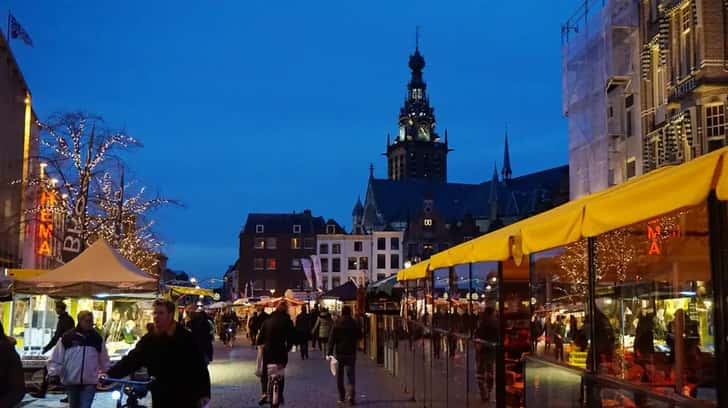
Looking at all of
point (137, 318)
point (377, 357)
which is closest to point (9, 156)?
point (137, 318)

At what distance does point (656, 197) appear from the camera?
5465mm

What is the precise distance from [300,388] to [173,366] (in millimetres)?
12524

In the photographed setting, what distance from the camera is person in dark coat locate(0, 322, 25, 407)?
6242 mm

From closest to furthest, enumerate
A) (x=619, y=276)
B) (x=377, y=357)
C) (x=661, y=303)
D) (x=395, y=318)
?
(x=661, y=303)
(x=619, y=276)
(x=395, y=318)
(x=377, y=357)

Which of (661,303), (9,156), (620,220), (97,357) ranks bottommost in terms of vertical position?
(97,357)

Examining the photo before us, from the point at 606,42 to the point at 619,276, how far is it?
2868 cm

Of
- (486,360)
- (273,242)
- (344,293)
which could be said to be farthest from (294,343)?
(273,242)

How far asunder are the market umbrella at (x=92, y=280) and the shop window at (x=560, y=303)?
8154 mm

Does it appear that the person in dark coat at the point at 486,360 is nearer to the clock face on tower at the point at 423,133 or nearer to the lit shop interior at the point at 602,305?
the lit shop interior at the point at 602,305

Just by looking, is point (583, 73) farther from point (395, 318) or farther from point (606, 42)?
point (395, 318)

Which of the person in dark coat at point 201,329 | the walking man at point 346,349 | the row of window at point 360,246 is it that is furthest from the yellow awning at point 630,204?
the row of window at point 360,246

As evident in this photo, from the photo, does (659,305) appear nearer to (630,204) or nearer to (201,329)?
(630,204)

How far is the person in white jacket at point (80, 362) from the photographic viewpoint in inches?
392

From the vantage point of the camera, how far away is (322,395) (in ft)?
58.9
